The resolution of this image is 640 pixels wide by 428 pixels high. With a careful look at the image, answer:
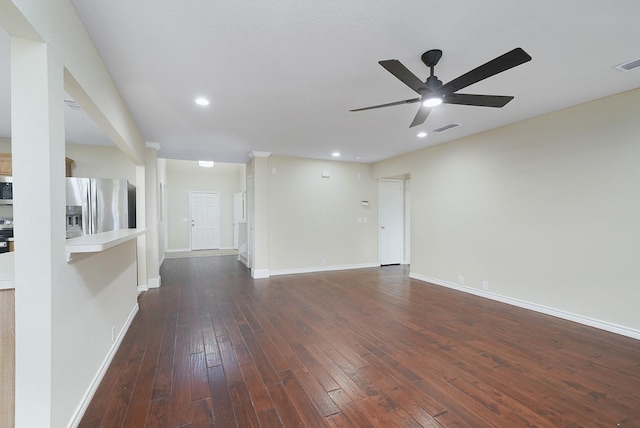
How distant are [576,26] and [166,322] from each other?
4.70 metres

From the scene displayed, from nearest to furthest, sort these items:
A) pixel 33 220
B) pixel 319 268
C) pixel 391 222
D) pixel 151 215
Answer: pixel 33 220
pixel 151 215
pixel 319 268
pixel 391 222

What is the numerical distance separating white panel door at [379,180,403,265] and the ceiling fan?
15.3ft

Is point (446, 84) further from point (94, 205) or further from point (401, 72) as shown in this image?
point (94, 205)

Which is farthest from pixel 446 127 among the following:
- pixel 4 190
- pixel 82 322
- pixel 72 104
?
pixel 4 190

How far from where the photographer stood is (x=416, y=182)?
5723 millimetres

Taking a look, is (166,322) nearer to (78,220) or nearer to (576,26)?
(78,220)

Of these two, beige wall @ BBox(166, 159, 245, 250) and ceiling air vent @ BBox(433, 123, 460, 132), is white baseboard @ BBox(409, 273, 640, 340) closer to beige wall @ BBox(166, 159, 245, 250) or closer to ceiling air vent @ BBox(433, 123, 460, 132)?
ceiling air vent @ BBox(433, 123, 460, 132)

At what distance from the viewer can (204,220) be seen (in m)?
9.76

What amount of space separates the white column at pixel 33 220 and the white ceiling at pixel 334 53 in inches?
27.9

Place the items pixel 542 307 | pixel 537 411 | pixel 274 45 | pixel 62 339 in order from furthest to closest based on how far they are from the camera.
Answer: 1. pixel 542 307
2. pixel 274 45
3. pixel 537 411
4. pixel 62 339

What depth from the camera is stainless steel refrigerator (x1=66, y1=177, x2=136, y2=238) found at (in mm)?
4219

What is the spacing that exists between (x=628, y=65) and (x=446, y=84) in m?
1.78

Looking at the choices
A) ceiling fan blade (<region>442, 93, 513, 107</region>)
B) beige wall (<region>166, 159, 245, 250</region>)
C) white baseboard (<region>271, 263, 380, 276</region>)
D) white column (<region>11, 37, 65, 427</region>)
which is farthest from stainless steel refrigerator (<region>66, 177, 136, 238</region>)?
beige wall (<region>166, 159, 245, 250</region>)

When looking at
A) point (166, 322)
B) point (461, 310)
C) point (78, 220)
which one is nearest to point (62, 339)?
point (166, 322)
